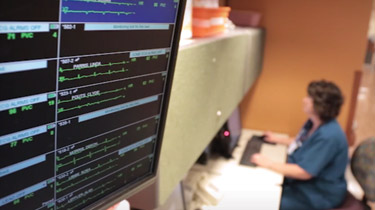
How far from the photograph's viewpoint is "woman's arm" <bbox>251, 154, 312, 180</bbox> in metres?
2.18

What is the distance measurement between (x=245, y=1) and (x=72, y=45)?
2.62m

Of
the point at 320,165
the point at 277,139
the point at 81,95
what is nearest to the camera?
the point at 81,95

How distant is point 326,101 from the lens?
228 centimetres

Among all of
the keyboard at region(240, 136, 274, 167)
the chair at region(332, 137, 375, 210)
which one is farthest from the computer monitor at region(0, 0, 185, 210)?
the chair at region(332, 137, 375, 210)

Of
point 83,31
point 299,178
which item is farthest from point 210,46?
point 299,178

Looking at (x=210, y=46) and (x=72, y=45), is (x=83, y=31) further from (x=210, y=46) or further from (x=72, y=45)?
(x=210, y=46)

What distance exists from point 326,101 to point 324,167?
1.42 feet

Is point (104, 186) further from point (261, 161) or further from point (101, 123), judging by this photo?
point (261, 161)

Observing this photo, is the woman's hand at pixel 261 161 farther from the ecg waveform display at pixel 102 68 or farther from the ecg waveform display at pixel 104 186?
the ecg waveform display at pixel 102 68

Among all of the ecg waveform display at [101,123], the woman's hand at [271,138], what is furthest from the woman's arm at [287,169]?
the ecg waveform display at [101,123]

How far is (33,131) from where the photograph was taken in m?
0.50

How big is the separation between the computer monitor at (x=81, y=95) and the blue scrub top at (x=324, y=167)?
1604 millimetres

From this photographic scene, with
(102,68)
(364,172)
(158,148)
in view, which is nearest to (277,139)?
(364,172)

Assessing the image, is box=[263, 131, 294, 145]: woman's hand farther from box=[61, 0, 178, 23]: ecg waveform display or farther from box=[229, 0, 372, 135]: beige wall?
box=[61, 0, 178, 23]: ecg waveform display
